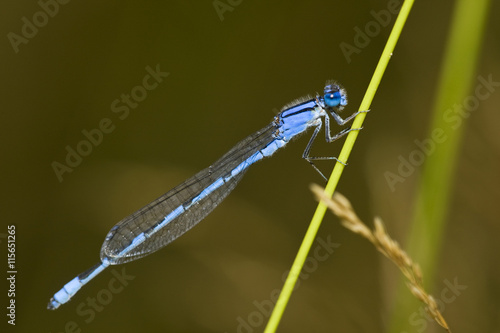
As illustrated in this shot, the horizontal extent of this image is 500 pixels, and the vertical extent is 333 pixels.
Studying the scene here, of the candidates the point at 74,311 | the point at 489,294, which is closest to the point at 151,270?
the point at 74,311

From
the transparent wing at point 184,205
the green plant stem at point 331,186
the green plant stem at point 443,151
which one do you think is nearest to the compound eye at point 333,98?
the transparent wing at point 184,205

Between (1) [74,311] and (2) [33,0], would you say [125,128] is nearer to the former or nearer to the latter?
(2) [33,0]

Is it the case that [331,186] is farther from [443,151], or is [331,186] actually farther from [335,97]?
[335,97]

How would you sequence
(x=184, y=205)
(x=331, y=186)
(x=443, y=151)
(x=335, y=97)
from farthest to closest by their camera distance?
(x=184, y=205), (x=335, y=97), (x=443, y=151), (x=331, y=186)

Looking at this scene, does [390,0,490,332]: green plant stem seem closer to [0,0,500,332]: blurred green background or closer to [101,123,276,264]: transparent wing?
[101,123,276,264]: transparent wing

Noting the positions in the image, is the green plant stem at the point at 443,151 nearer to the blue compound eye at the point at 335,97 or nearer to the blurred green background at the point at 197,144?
the blue compound eye at the point at 335,97

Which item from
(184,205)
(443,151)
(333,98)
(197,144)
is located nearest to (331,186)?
(443,151)
